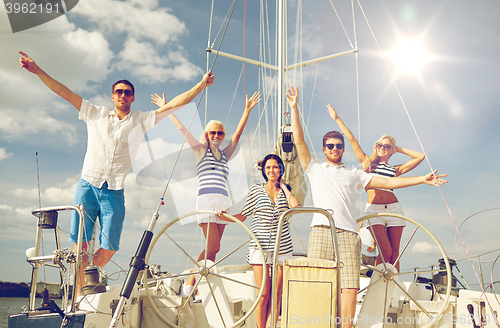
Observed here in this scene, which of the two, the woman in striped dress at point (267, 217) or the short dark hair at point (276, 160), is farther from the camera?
the short dark hair at point (276, 160)

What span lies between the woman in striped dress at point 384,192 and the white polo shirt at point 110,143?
1.79 meters

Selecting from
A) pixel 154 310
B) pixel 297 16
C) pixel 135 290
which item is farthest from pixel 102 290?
pixel 297 16

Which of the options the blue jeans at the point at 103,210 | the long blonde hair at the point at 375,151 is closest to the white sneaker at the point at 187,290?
the blue jeans at the point at 103,210

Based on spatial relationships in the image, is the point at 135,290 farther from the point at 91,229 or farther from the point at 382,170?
the point at 382,170

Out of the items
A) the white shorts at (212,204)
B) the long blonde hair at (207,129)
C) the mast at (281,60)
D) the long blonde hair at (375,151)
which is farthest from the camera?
the mast at (281,60)

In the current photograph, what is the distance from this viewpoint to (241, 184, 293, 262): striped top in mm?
2621

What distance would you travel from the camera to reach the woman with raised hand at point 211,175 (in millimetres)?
2746

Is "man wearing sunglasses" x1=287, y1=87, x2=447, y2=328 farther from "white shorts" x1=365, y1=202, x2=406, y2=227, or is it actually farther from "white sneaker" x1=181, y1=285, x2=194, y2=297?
"white sneaker" x1=181, y1=285, x2=194, y2=297

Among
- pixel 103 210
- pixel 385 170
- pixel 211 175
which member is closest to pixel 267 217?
pixel 211 175

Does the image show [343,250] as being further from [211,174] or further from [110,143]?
[110,143]

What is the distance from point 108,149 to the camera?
8.73 feet

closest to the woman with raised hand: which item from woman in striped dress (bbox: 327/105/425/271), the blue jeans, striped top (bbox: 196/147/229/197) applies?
striped top (bbox: 196/147/229/197)

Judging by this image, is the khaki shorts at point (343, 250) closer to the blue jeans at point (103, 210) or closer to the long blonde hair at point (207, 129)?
the long blonde hair at point (207, 129)

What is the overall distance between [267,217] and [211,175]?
0.56m
